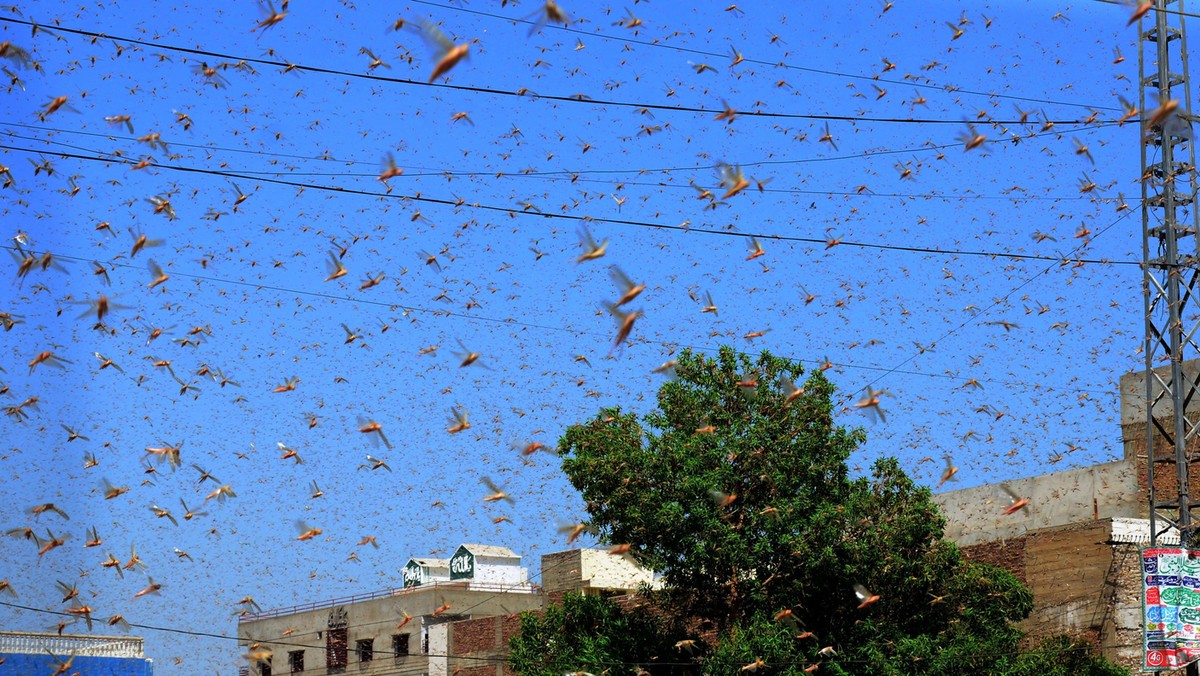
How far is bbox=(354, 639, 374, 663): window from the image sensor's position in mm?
57312

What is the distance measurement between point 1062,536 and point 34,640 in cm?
3551

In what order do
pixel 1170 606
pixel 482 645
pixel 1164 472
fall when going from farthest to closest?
1. pixel 482 645
2. pixel 1164 472
3. pixel 1170 606

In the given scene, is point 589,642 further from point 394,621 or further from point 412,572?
point 412,572

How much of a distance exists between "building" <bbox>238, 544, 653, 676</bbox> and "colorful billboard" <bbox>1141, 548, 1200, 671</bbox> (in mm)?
19006

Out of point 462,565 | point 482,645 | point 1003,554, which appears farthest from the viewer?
point 462,565

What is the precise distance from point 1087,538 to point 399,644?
33.2m

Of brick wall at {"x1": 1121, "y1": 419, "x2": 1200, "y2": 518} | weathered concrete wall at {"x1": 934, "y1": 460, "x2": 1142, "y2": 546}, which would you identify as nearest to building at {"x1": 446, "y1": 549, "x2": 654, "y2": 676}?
weathered concrete wall at {"x1": 934, "y1": 460, "x2": 1142, "y2": 546}

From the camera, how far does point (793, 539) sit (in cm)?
2777

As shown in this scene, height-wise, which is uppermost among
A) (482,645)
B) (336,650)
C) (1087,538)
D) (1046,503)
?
(1046,503)

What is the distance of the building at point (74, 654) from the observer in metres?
47.1

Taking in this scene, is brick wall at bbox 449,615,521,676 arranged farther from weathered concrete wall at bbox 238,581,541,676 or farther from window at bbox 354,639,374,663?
window at bbox 354,639,374,663

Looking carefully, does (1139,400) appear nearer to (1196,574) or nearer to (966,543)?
(966,543)

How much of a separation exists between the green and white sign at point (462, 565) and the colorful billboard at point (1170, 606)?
4011 centimetres

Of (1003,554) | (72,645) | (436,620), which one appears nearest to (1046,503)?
(1003,554)
